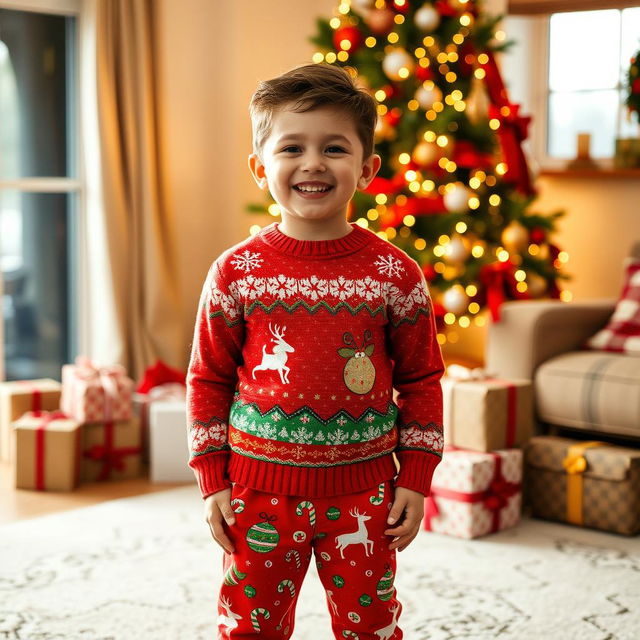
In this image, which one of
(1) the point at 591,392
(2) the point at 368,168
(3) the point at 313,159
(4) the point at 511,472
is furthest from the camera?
(1) the point at 591,392

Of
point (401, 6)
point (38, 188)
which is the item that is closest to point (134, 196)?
point (38, 188)

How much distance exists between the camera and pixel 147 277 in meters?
3.84

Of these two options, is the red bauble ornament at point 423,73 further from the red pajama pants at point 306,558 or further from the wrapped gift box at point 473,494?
the red pajama pants at point 306,558

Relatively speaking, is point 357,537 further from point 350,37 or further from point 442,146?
point 350,37

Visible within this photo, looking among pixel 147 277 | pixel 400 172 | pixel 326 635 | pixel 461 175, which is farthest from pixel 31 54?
pixel 326 635

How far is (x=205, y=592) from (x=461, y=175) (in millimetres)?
2143

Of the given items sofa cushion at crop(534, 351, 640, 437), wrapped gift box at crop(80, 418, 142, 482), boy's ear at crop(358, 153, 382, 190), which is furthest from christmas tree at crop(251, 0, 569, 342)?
boy's ear at crop(358, 153, 382, 190)

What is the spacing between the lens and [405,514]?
1.32m

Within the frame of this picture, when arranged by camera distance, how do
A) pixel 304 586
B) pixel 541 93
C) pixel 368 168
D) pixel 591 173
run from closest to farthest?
pixel 368 168 < pixel 304 586 < pixel 591 173 < pixel 541 93

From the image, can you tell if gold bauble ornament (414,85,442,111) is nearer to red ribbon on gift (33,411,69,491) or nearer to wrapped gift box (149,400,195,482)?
wrapped gift box (149,400,195,482)

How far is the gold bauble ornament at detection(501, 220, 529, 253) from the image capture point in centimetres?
355

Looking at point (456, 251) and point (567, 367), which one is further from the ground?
point (456, 251)

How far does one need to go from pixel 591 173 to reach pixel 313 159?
3.04 m

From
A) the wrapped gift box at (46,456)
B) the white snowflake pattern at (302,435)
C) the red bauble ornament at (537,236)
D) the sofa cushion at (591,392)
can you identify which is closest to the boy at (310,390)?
the white snowflake pattern at (302,435)
